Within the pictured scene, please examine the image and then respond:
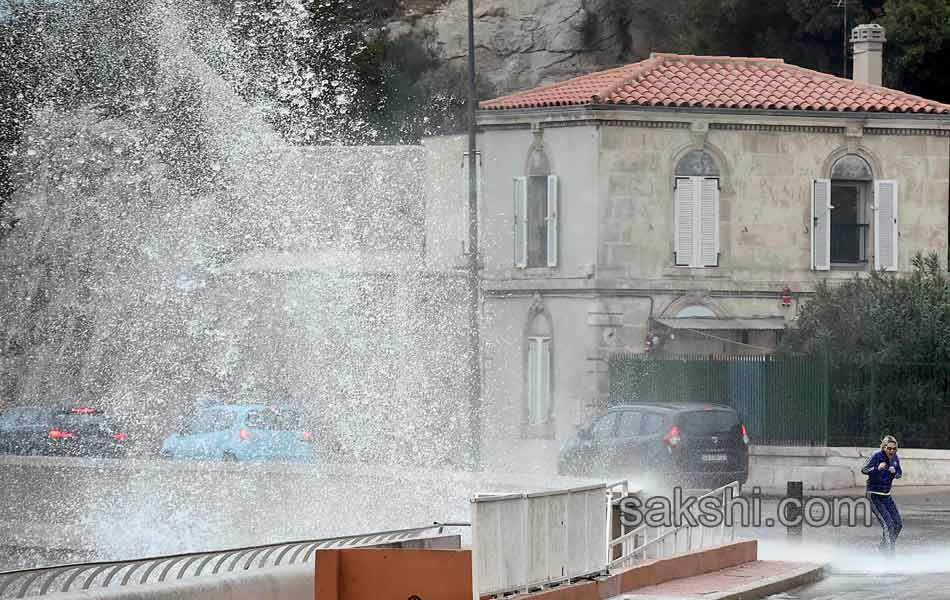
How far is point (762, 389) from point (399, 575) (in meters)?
22.6

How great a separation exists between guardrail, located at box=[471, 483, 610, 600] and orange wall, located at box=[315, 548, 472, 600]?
146 mm

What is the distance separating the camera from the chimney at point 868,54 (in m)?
46.3

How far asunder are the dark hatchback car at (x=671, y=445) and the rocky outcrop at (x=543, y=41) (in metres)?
38.9

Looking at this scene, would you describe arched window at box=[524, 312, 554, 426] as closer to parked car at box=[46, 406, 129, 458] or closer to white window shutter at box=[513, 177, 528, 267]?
white window shutter at box=[513, 177, 528, 267]

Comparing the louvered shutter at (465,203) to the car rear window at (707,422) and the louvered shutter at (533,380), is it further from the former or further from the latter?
the car rear window at (707,422)

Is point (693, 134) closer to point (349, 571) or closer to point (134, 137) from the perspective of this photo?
point (134, 137)

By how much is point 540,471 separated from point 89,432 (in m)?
9.38

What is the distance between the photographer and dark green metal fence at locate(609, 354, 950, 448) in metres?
34.6

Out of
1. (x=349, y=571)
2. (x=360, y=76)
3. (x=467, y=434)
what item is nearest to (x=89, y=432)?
(x=467, y=434)

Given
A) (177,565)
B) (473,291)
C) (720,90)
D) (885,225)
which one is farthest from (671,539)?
(885,225)

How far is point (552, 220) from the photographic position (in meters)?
40.9

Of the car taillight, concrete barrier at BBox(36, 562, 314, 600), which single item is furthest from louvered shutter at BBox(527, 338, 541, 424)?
concrete barrier at BBox(36, 562, 314, 600)

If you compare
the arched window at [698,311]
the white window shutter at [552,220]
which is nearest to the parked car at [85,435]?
the white window shutter at [552,220]

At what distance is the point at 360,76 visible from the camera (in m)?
70.1
